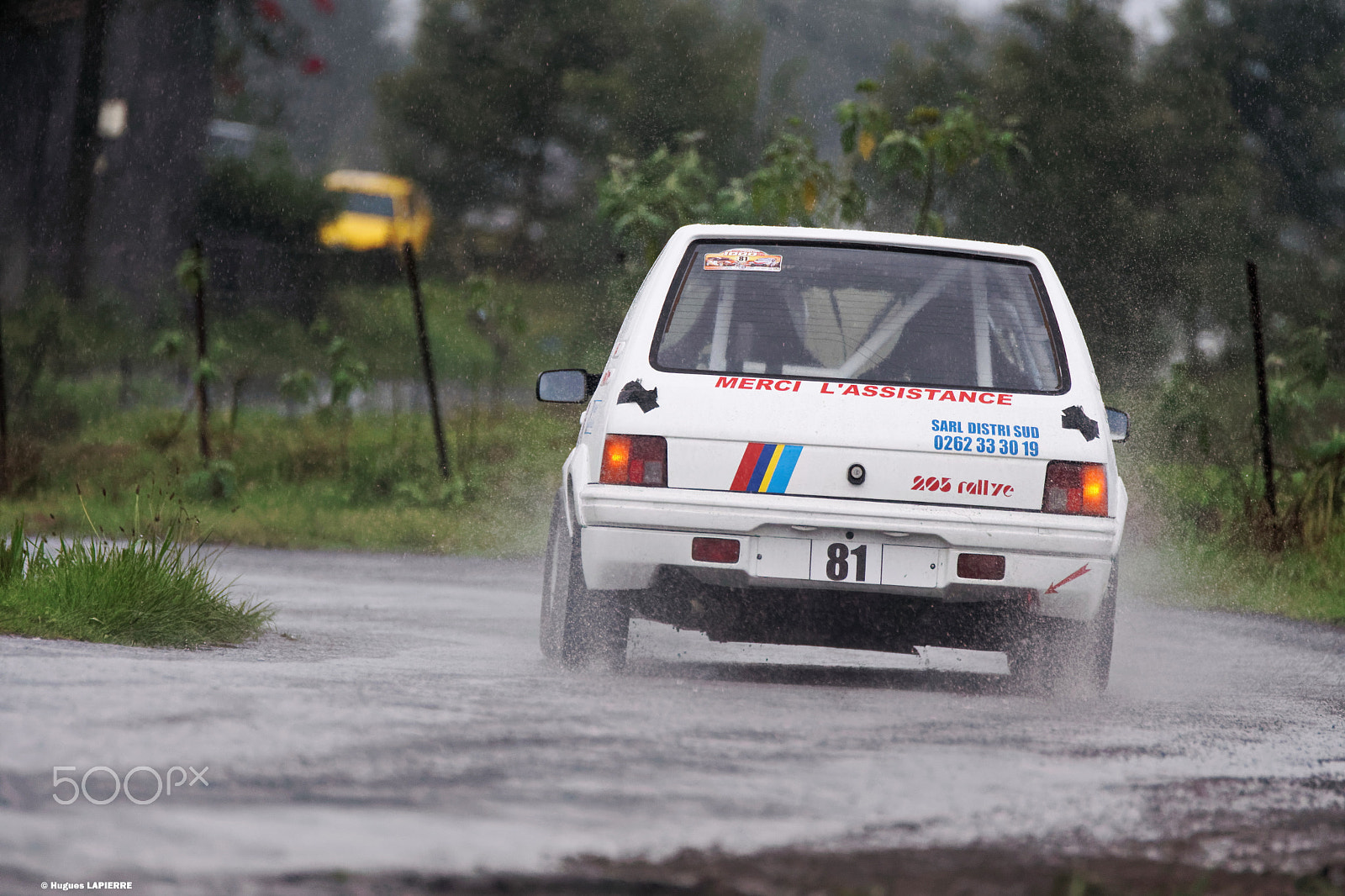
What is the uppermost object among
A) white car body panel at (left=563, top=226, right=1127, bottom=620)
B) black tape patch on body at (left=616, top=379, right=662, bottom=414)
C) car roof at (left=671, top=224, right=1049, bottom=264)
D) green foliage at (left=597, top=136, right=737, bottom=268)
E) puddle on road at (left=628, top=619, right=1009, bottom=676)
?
green foliage at (left=597, top=136, right=737, bottom=268)

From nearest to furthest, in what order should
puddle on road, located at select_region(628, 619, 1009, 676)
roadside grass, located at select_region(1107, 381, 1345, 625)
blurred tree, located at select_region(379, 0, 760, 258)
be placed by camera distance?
puddle on road, located at select_region(628, 619, 1009, 676) < roadside grass, located at select_region(1107, 381, 1345, 625) < blurred tree, located at select_region(379, 0, 760, 258)

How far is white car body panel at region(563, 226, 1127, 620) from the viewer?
6.34 m

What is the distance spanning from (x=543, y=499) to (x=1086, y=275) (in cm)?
1279

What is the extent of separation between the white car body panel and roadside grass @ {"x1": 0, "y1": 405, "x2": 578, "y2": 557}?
301 inches

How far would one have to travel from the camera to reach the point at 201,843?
375 centimetres

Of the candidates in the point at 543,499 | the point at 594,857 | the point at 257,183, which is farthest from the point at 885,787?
the point at 257,183

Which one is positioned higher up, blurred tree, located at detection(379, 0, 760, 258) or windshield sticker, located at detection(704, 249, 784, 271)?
blurred tree, located at detection(379, 0, 760, 258)

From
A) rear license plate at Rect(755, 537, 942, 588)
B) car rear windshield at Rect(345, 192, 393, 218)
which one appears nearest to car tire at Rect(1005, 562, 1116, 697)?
rear license plate at Rect(755, 537, 942, 588)

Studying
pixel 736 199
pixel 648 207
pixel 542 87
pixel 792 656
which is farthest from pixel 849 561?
pixel 542 87

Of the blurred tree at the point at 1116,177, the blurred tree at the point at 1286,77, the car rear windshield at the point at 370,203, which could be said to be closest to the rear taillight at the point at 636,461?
the blurred tree at the point at 1116,177

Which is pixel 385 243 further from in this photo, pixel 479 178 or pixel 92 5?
pixel 479 178

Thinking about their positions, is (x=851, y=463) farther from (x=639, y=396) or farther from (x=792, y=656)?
(x=792, y=656)

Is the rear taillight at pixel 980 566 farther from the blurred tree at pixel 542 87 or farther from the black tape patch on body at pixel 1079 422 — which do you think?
the blurred tree at pixel 542 87

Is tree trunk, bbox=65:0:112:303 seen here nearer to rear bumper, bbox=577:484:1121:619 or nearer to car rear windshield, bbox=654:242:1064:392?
car rear windshield, bbox=654:242:1064:392
